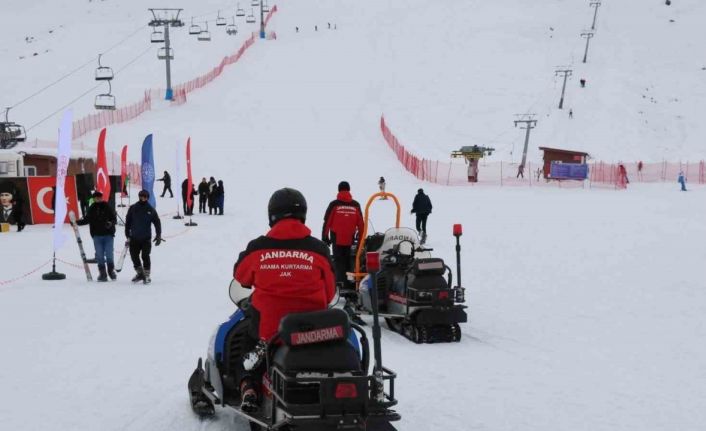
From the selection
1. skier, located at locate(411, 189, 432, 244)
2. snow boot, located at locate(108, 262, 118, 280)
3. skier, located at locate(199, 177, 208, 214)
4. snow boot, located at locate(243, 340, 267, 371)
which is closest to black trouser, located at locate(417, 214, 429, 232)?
skier, located at locate(411, 189, 432, 244)

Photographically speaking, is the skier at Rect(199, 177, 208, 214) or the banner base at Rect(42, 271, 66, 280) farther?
the skier at Rect(199, 177, 208, 214)

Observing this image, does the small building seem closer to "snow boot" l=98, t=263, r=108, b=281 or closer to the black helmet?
"snow boot" l=98, t=263, r=108, b=281

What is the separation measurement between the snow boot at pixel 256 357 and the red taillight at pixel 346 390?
0.77 m

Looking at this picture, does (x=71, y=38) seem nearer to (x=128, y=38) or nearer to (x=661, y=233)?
(x=128, y=38)

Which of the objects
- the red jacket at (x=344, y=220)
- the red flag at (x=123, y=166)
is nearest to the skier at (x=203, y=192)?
the red flag at (x=123, y=166)

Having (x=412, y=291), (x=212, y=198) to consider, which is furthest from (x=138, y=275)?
(x=212, y=198)

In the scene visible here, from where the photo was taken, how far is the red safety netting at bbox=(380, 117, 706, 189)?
43.1 meters

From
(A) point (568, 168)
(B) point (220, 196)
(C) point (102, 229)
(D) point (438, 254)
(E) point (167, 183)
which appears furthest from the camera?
(A) point (568, 168)

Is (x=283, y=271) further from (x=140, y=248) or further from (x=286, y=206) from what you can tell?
(x=140, y=248)

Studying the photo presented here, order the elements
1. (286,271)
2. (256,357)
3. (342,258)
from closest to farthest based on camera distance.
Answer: (286,271) → (256,357) → (342,258)

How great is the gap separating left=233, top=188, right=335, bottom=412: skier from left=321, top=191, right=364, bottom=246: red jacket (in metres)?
5.90

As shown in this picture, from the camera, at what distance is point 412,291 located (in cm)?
924

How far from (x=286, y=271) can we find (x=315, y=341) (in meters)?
0.57

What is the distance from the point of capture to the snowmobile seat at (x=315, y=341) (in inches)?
178
